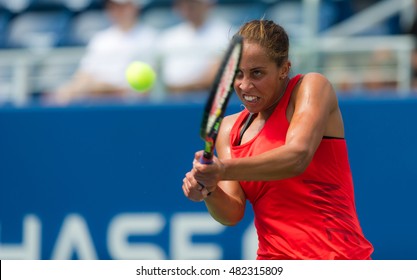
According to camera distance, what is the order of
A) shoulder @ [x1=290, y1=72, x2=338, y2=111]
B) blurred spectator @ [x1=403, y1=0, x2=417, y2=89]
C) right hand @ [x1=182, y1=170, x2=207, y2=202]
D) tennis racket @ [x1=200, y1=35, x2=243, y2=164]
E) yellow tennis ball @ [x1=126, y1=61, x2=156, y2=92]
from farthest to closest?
yellow tennis ball @ [x1=126, y1=61, x2=156, y2=92] < blurred spectator @ [x1=403, y1=0, x2=417, y2=89] < shoulder @ [x1=290, y1=72, x2=338, y2=111] < right hand @ [x1=182, y1=170, x2=207, y2=202] < tennis racket @ [x1=200, y1=35, x2=243, y2=164]

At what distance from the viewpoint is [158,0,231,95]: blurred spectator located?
6.29 metres

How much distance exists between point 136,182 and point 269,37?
107 inches

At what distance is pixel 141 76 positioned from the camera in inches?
252

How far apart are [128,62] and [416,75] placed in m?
2.11

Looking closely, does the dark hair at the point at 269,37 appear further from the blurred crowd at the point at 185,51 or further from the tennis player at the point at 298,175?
the blurred crowd at the point at 185,51

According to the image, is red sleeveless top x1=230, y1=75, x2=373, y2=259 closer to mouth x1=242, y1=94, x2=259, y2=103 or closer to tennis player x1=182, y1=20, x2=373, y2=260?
tennis player x1=182, y1=20, x2=373, y2=260

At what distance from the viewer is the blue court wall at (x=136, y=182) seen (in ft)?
17.7

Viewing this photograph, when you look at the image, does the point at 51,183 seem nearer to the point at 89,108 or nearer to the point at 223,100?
the point at 89,108

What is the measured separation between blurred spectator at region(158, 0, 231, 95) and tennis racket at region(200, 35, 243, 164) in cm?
308

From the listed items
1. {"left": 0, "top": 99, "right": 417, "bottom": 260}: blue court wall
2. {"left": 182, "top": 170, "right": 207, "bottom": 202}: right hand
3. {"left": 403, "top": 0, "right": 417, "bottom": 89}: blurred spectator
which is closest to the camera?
{"left": 182, "top": 170, "right": 207, "bottom": 202}: right hand

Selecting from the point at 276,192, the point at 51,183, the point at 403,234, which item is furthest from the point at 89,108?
the point at 276,192

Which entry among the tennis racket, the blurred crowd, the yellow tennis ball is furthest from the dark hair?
the yellow tennis ball

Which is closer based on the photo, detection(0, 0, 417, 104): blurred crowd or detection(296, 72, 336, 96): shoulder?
detection(296, 72, 336, 96): shoulder
